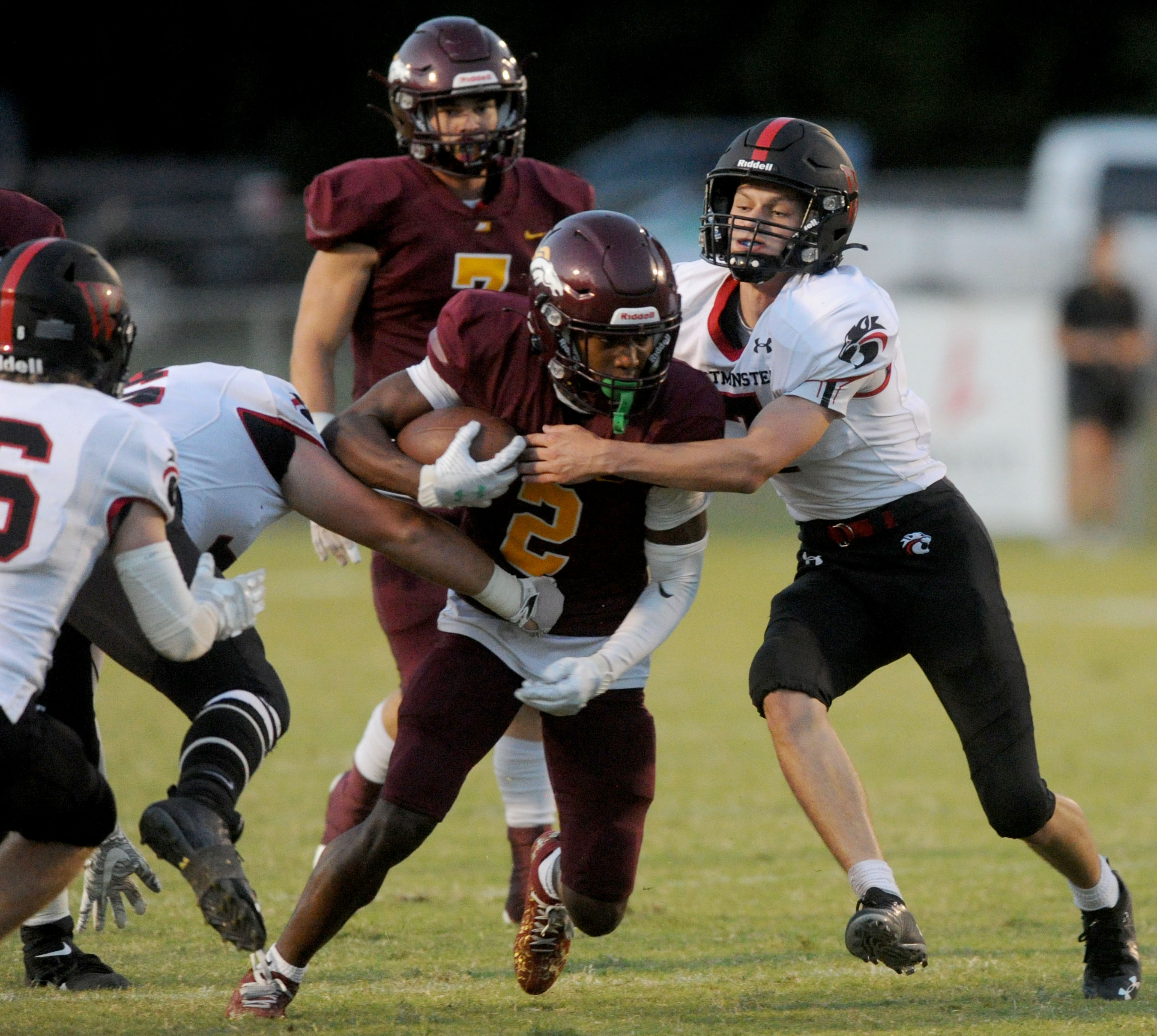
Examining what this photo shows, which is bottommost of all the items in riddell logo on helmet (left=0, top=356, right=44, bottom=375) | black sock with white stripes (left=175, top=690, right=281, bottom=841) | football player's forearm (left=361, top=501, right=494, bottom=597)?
black sock with white stripes (left=175, top=690, right=281, bottom=841)

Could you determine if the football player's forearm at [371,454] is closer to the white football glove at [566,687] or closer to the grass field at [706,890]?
the white football glove at [566,687]

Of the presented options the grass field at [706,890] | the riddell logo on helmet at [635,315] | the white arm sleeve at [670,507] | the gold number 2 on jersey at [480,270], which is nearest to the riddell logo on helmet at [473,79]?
the gold number 2 on jersey at [480,270]

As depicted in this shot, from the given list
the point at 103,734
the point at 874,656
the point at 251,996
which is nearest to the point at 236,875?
the point at 251,996

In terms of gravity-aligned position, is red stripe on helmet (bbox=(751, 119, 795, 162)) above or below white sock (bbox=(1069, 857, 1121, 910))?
above

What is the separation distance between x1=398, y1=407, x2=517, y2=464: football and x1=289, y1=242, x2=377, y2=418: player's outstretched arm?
1.05m

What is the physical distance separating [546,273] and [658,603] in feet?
2.41

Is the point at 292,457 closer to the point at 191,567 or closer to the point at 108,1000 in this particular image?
the point at 191,567

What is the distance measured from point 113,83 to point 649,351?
20232 millimetres

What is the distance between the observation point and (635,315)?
3.48 metres

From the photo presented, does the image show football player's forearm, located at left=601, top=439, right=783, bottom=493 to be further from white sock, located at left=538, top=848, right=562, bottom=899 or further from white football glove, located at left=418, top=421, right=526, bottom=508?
→ white sock, located at left=538, top=848, right=562, bottom=899

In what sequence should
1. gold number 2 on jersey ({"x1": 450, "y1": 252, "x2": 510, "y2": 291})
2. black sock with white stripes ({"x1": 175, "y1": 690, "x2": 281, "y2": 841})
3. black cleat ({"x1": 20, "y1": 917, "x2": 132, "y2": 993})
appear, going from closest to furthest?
1. black sock with white stripes ({"x1": 175, "y1": 690, "x2": 281, "y2": 841})
2. black cleat ({"x1": 20, "y1": 917, "x2": 132, "y2": 993})
3. gold number 2 on jersey ({"x1": 450, "y1": 252, "x2": 510, "y2": 291})

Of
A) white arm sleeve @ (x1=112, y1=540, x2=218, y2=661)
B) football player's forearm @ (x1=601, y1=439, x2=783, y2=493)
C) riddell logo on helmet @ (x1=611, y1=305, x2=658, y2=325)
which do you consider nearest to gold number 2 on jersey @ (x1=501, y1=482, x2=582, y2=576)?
football player's forearm @ (x1=601, y1=439, x2=783, y2=493)

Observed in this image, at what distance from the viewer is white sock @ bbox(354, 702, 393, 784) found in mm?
4500

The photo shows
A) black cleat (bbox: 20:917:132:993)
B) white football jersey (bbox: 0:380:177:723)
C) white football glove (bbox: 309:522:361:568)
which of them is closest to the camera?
white football jersey (bbox: 0:380:177:723)
